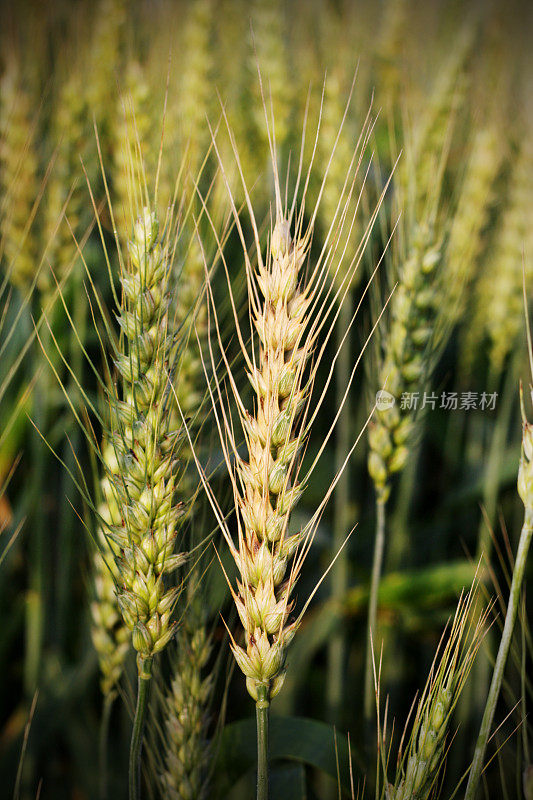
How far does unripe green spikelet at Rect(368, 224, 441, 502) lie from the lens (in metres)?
0.46

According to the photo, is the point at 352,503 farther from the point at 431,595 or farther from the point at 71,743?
the point at 71,743

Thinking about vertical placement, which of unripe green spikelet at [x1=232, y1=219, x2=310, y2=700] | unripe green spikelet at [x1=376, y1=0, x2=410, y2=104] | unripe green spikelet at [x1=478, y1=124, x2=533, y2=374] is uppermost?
unripe green spikelet at [x1=376, y1=0, x2=410, y2=104]

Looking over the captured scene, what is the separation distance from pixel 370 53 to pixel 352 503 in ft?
2.55

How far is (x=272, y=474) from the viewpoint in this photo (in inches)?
10.9

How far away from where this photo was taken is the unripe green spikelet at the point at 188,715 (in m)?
0.37

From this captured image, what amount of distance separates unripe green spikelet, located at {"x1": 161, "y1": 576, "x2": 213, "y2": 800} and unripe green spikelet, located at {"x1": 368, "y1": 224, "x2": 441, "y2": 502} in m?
0.20

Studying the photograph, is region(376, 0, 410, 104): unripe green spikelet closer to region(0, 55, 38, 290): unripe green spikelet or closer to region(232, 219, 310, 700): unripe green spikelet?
region(0, 55, 38, 290): unripe green spikelet

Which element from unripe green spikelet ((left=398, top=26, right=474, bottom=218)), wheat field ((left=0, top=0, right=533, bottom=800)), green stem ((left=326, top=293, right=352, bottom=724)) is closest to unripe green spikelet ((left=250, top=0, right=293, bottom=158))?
wheat field ((left=0, top=0, right=533, bottom=800))

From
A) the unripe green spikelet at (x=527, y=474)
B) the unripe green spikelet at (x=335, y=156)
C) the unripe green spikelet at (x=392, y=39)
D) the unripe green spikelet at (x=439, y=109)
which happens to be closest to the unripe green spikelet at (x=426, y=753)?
the unripe green spikelet at (x=527, y=474)

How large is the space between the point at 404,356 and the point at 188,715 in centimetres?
34

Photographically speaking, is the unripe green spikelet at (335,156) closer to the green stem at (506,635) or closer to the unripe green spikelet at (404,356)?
the unripe green spikelet at (404,356)

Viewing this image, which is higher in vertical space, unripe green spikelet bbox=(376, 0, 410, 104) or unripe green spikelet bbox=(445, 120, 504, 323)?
unripe green spikelet bbox=(376, 0, 410, 104)

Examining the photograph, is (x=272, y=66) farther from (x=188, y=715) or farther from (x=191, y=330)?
(x=188, y=715)

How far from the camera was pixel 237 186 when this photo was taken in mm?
572
